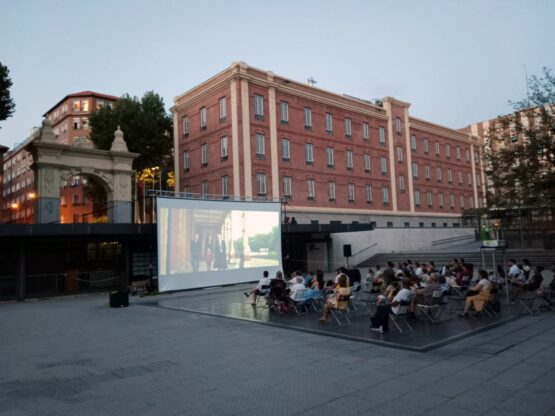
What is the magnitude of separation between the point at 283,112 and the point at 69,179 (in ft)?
149

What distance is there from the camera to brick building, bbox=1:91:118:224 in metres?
65.8

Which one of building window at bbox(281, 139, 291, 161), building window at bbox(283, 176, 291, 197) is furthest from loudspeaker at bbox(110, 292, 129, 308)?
building window at bbox(281, 139, 291, 161)

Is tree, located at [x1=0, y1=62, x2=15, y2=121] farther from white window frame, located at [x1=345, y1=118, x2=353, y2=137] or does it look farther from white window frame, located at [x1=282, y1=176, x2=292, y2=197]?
white window frame, located at [x1=345, y1=118, x2=353, y2=137]

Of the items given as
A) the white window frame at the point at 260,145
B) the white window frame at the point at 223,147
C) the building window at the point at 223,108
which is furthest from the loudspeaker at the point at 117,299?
the building window at the point at 223,108

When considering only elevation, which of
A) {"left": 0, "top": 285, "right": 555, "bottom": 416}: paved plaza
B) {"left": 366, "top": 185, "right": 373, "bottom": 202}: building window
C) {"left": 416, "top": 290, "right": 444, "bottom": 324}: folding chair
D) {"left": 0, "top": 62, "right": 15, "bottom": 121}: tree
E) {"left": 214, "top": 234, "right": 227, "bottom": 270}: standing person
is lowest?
{"left": 0, "top": 285, "right": 555, "bottom": 416}: paved plaza

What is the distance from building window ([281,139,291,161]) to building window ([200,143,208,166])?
21.6 feet

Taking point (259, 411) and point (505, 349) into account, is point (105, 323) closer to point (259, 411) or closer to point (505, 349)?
point (259, 411)

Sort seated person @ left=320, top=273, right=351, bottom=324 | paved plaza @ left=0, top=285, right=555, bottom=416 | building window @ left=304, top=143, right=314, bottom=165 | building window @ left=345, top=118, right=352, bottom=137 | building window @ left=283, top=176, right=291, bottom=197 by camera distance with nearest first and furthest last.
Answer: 1. paved plaza @ left=0, top=285, right=555, bottom=416
2. seated person @ left=320, top=273, right=351, bottom=324
3. building window @ left=283, top=176, right=291, bottom=197
4. building window @ left=304, top=143, right=314, bottom=165
5. building window @ left=345, top=118, right=352, bottom=137

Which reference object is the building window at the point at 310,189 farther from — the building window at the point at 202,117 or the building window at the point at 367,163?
the building window at the point at 202,117

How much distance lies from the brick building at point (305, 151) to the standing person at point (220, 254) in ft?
27.5

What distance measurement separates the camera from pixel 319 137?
122 feet

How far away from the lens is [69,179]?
65625mm

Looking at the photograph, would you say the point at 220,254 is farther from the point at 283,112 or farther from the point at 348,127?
the point at 348,127

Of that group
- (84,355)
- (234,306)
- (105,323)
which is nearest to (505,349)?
(84,355)
